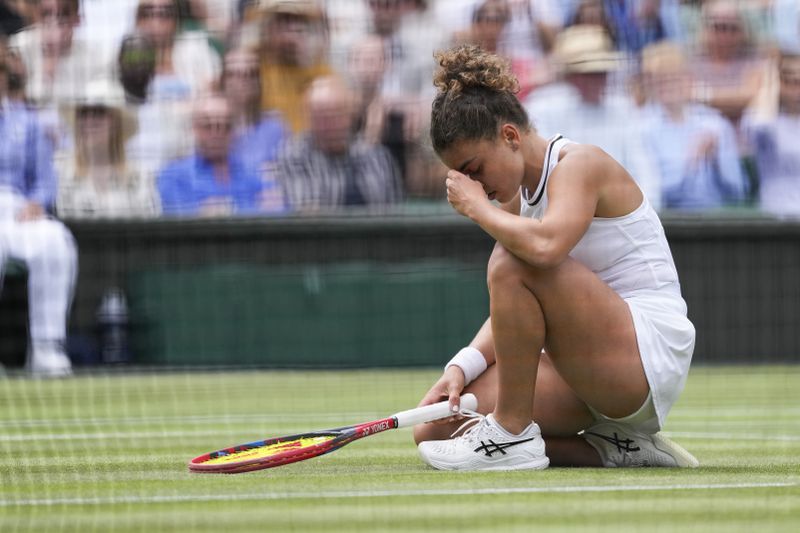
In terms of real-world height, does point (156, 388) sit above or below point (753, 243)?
below

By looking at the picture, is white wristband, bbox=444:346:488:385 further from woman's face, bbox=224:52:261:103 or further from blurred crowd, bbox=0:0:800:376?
woman's face, bbox=224:52:261:103

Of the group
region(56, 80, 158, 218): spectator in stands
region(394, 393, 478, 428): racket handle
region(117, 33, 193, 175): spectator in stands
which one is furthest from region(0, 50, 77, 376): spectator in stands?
region(394, 393, 478, 428): racket handle

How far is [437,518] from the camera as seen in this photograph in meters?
3.13

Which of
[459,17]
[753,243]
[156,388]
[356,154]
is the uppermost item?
[459,17]

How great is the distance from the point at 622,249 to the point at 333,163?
6030 millimetres

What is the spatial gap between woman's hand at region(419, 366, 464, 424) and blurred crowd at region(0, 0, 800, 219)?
5.66 m

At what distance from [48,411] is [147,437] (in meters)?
1.67

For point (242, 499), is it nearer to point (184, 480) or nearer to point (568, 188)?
point (184, 480)

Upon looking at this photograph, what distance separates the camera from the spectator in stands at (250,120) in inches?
393

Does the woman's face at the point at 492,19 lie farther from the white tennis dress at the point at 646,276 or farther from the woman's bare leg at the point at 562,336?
the woman's bare leg at the point at 562,336

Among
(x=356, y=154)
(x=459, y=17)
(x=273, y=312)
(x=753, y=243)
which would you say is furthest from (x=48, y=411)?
(x=753, y=243)

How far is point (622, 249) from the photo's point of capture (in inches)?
165

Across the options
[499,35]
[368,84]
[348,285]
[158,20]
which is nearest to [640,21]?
[499,35]

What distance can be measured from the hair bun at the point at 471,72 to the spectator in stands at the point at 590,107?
5795mm
